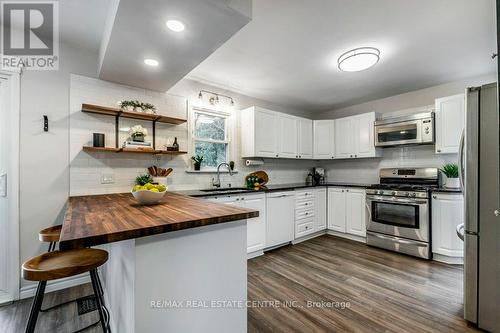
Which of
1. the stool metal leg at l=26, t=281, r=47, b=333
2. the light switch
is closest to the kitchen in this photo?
the light switch

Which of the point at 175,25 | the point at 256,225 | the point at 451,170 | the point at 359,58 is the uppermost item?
the point at 359,58

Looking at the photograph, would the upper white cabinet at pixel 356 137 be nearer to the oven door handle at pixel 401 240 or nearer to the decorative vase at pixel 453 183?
the decorative vase at pixel 453 183

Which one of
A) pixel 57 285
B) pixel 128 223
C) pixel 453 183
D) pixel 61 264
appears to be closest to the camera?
pixel 128 223

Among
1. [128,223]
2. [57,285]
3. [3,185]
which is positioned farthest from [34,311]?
[3,185]

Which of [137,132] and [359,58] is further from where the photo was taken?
[137,132]

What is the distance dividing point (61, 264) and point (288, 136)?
3.67 m

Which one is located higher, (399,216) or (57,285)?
(399,216)

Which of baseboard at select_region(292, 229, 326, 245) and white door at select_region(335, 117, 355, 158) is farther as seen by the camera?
white door at select_region(335, 117, 355, 158)

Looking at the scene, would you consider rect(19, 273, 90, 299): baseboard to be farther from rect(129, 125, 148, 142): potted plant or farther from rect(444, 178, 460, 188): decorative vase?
rect(444, 178, 460, 188): decorative vase

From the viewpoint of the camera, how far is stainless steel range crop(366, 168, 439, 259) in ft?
10.5

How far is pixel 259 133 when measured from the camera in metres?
3.81

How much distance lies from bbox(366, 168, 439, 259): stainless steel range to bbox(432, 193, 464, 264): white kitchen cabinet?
8 cm

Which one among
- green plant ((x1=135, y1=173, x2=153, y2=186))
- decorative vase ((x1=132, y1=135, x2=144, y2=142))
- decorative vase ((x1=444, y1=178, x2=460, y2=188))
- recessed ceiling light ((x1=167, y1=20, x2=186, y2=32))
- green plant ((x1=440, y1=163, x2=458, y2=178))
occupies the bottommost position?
decorative vase ((x1=444, y1=178, x2=460, y2=188))

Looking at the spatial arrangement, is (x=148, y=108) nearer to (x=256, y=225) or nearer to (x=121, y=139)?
(x=121, y=139)
